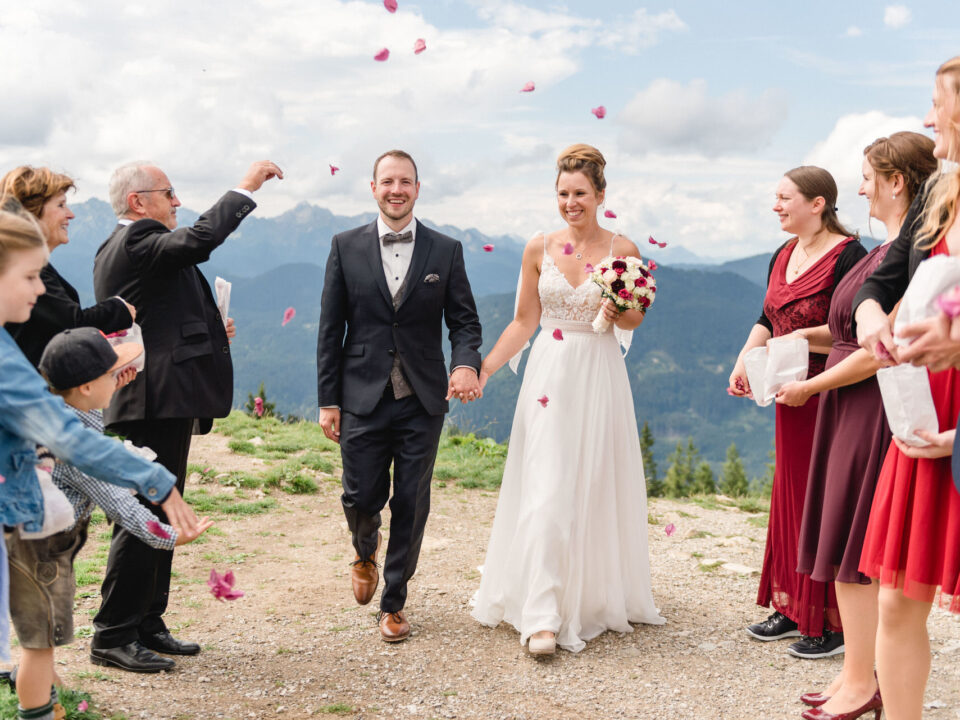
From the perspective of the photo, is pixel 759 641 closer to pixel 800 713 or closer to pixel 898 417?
pixel 800 713

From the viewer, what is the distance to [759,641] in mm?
5414

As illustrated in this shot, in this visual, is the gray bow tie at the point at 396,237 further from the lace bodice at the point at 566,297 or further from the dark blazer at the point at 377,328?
the lace bodice at the point at 566,297

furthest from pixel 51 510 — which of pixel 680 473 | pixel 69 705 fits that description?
pixel 680 473

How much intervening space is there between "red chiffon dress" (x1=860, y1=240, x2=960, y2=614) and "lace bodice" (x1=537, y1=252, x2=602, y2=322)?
247cm

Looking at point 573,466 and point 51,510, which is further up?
point 51,510

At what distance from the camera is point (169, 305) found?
4695 millimetres

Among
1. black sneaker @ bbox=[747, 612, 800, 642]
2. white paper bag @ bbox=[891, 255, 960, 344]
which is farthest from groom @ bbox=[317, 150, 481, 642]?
white paper bag @ bbox=[891, 255, 960, 344]

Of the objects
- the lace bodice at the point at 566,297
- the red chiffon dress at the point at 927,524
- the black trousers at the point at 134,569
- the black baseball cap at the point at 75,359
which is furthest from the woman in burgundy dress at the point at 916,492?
the black trousers at the point at 134,569

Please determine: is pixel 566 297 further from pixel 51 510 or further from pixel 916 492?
pixel 51 510

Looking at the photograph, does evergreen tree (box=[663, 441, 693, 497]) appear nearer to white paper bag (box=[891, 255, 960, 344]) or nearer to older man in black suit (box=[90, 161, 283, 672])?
older man in black suit (box=[90, 161, 283, 672])

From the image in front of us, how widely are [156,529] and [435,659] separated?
6.83 ft

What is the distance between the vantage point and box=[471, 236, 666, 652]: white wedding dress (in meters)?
5.25

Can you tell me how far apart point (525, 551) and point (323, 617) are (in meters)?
1.50

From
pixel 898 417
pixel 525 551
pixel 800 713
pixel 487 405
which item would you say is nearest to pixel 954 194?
pixel 898 417
